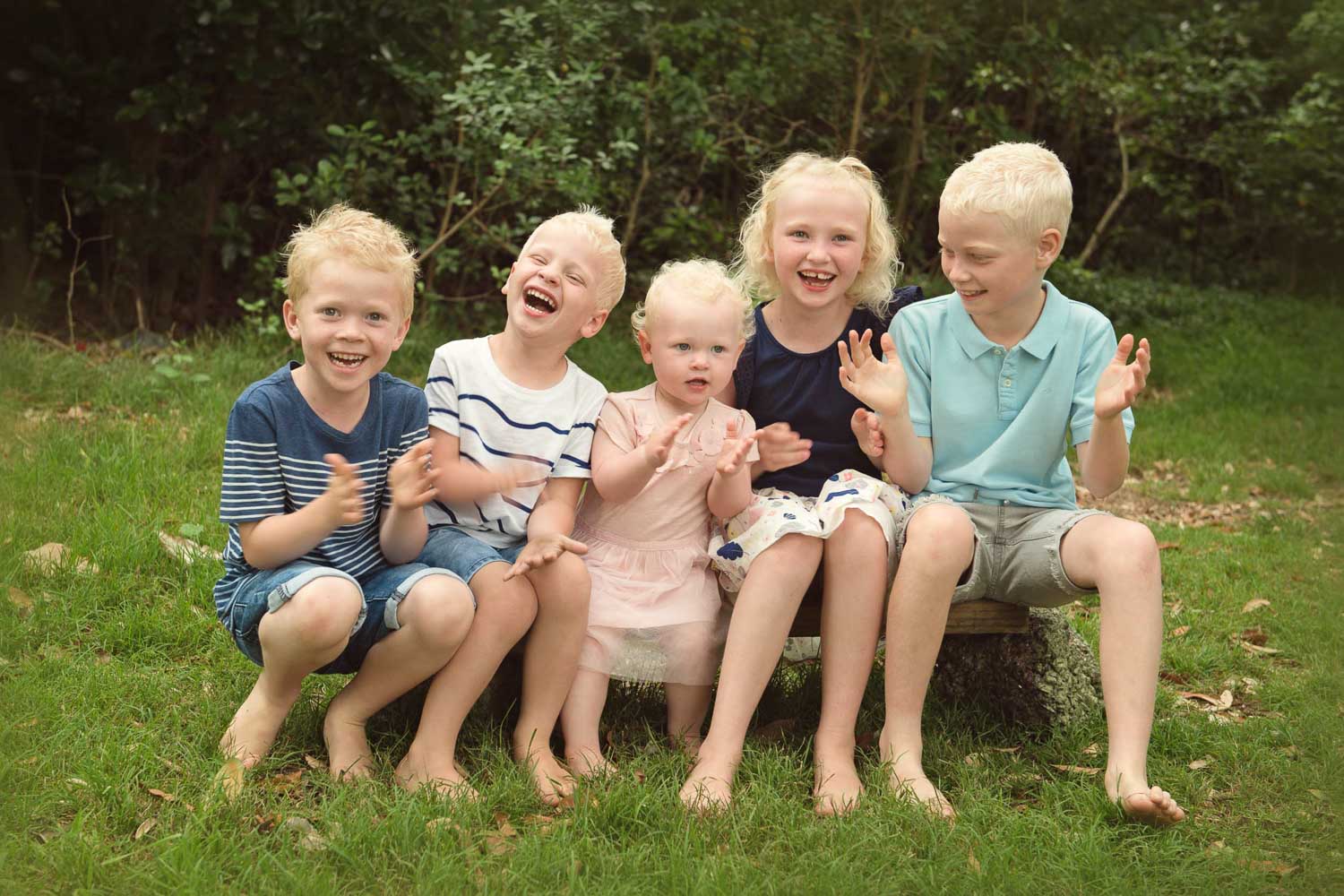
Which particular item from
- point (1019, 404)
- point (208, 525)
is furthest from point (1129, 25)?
point (208, 525)

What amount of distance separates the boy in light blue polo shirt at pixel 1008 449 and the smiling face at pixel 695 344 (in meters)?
0.26

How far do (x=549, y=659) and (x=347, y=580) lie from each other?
0.46m

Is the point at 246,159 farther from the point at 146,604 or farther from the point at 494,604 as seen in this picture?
the point at 494,604

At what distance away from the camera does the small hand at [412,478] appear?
2414 millimetres

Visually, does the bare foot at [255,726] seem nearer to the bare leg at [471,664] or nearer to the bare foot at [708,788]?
the bare leg at [471,664]

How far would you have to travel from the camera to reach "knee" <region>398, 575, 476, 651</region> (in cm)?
245

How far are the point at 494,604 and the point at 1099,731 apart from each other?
148 cm

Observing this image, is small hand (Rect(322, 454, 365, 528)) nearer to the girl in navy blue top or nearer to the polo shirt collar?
the girl in navy blue top

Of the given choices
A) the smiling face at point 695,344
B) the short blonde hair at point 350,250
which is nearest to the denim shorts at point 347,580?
the short blonde hair at point 350,250

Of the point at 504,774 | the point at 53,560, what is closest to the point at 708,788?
the point at 504,774

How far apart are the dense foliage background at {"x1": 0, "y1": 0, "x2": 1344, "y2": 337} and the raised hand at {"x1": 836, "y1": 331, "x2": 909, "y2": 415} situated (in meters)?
2.36

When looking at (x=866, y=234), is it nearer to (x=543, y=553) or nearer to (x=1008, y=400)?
(x=1008, y=400)

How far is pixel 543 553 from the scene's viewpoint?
2525 mm

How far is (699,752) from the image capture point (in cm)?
261
